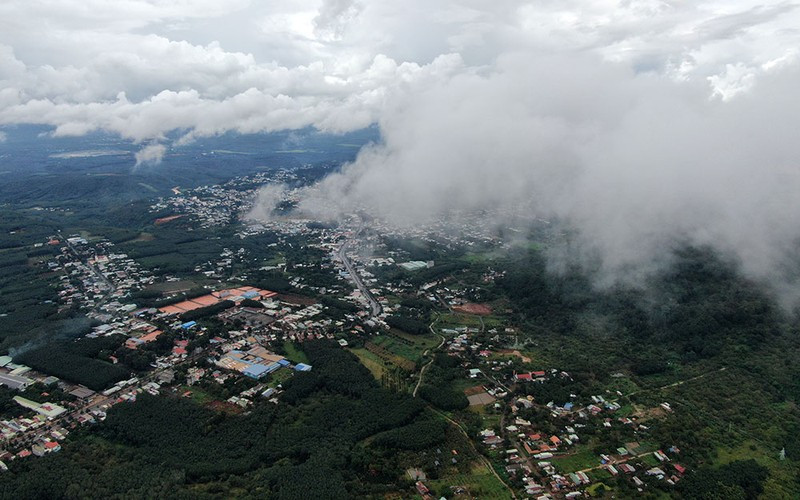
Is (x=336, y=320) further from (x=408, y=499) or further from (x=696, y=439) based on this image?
(x=696, y=439)

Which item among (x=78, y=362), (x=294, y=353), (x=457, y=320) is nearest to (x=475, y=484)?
(x=294, y=353)

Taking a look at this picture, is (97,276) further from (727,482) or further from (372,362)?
(727,482)

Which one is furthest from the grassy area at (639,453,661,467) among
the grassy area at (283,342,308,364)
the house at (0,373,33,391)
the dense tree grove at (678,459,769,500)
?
the house at (0,373,33,391)

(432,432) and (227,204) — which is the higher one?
(227,204)

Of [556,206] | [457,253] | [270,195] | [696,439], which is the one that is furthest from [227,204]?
[696,439]

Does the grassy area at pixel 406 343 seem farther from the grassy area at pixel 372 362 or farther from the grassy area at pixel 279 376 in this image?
the grassy area at pixel 279 376

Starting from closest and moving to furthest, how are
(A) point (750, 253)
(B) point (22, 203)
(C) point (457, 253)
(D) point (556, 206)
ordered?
1. (A) point (750, 253)
2. (C) point (457, 253)
3. (D) point (556, 206)
4. (B) point (22, 203)
